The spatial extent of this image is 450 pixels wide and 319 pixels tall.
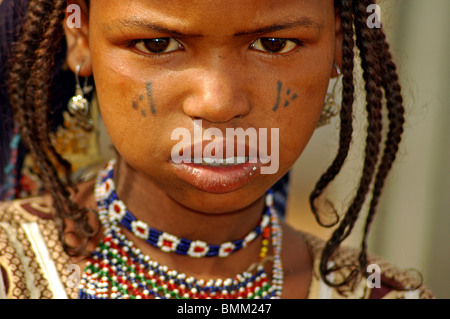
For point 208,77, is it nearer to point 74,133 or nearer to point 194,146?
point 194,146

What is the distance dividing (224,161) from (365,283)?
0.61m

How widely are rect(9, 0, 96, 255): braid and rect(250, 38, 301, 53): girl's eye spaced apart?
494 mm

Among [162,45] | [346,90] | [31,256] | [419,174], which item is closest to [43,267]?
[31,256]

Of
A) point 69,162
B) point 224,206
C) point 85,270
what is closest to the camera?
point 224,206

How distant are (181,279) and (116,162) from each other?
0.35 m

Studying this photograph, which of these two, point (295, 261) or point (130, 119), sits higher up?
point (130, 119)

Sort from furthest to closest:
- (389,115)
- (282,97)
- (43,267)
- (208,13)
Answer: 1. (389,115)
2. (43,267)
3. (282,97)
4. (208,13)

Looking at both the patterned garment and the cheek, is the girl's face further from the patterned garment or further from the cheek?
the patterned garment

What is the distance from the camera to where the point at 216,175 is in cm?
137

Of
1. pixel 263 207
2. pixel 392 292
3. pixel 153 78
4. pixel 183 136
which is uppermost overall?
pixel 153 78

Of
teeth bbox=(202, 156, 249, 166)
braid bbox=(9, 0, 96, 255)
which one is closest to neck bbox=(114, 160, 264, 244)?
braid bbox=(9, 0, 96, 255)

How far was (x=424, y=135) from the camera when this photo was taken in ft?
11.0

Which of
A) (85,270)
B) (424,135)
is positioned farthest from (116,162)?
(424,135)

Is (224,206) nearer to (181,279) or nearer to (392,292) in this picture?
(181,279)
